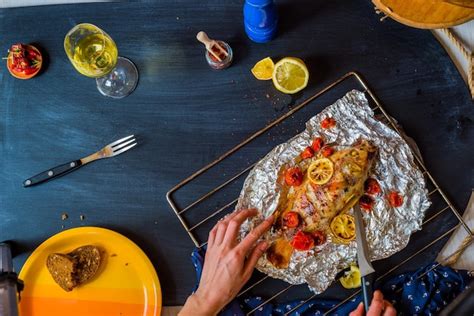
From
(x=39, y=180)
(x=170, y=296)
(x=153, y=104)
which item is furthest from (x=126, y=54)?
(x=170, y=296)

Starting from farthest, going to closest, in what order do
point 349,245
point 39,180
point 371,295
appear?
point 39,180
point 349,245
point 371,295

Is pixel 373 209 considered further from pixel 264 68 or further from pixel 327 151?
pixel 264 68

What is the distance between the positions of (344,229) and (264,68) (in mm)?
762

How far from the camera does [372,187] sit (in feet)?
7.25

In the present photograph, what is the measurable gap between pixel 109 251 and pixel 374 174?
116 cm

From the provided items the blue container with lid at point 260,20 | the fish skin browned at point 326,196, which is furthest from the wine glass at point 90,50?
the fish skin browned at point 326,196

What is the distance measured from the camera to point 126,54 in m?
2.40

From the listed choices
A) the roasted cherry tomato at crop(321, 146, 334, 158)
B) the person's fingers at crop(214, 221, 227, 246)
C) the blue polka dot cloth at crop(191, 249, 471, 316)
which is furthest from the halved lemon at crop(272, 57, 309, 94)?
the blue polka dot cloth at crop(191, 249, 471, 316)

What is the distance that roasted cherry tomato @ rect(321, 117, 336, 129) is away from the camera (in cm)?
226

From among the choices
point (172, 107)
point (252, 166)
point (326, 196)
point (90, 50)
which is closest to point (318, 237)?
point (326, 196)

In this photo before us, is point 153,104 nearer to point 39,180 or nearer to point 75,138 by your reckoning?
point 75,138

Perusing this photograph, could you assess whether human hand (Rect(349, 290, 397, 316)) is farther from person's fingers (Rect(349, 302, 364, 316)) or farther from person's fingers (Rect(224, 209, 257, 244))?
person's fingers (Rect(224, 209, 257, 244))

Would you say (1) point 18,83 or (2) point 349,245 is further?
(1) point 18,83

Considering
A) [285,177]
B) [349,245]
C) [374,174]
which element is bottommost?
[349,245]
